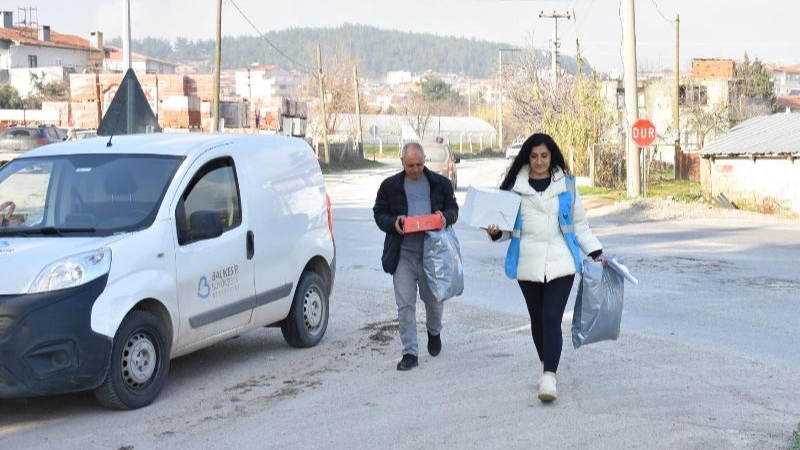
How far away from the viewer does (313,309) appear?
394 inches

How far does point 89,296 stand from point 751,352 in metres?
5.13

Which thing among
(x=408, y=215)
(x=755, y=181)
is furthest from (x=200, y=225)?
(x=755, y=181)

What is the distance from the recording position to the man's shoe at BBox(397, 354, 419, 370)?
8.70 meters

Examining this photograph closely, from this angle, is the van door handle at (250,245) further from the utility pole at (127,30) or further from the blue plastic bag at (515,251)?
the utility pole at (127,30)

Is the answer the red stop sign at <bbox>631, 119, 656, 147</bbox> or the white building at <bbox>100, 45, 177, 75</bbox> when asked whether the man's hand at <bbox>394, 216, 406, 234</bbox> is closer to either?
the red stop sign at <bbox>631, 119, 656, 147</bbox>

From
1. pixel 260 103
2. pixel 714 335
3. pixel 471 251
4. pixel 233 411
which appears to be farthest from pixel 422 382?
pixel 260 103

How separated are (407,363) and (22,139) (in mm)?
32209

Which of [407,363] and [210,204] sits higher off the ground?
[210,204]

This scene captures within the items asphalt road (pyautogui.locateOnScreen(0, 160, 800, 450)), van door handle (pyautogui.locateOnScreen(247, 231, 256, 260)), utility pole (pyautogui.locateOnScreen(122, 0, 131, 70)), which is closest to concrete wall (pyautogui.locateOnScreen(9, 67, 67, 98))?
utility pole (pyautogui.locateOnScreen(122, 0, 131, 70))

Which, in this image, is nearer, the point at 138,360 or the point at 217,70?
the point at 138,360

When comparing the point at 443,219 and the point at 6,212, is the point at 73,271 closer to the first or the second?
the point at 6,212

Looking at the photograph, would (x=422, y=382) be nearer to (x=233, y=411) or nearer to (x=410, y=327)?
(x=410, y=327)

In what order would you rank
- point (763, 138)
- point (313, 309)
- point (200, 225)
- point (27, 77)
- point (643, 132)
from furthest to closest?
point (27, 77) < point (763, 138) < point (643, 132) < point (313, 309) < point (200, 225)

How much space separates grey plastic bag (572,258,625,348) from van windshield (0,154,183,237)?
292 centimetres
